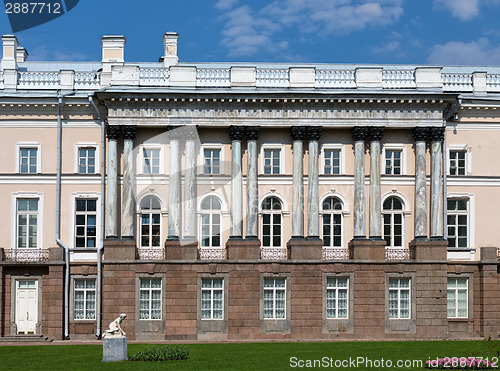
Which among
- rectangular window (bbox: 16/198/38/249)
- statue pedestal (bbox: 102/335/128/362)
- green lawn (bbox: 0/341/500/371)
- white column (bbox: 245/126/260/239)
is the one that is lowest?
green lawn (bbox: 0/341/500/371)

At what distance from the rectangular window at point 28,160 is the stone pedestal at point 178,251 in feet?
24.2

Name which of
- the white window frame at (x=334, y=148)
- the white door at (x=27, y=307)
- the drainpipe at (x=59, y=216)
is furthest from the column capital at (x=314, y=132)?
the white door at (x=27, y=307)

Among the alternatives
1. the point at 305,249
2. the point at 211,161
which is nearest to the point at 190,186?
the point at 211,161

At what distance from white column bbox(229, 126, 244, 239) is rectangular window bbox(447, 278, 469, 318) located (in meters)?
Answer: 10.1

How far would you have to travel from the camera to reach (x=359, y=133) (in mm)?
43562

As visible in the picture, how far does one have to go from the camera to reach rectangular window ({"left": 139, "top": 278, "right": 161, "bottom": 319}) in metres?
42.3

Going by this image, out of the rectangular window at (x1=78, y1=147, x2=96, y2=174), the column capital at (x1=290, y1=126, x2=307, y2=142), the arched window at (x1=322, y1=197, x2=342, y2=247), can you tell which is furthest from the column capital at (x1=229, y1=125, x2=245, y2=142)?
the rectangular window at (x1=78, y1=147, x2=96, y2=174)

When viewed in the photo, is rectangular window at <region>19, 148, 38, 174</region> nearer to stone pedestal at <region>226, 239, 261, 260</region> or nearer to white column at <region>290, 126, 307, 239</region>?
stone pedestal at <region>226, 239, 261, 260</region>

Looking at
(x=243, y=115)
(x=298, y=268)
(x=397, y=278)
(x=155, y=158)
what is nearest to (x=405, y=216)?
(x=397, y=278)

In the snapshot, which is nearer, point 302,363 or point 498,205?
point 302,363

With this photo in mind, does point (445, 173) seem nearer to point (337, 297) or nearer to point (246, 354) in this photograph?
point (337, 297)

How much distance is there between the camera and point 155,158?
44094mm

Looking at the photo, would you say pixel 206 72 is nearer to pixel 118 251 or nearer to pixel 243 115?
pixel 243 115

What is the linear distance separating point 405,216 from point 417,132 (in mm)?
3979
